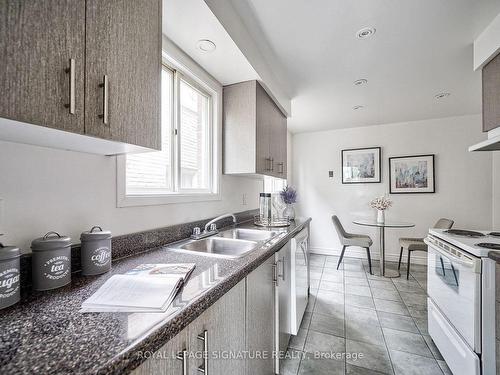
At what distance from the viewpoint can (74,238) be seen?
0.96m

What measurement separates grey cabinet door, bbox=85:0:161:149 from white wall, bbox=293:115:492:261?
405cm

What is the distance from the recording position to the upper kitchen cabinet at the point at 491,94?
1.64 metres

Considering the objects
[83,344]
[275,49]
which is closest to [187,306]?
[83,344]

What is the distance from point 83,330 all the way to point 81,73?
27.7 inches

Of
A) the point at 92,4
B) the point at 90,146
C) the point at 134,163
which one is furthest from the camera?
the point at 134,163

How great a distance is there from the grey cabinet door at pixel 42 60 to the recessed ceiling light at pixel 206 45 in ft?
3.01

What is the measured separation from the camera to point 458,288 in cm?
142

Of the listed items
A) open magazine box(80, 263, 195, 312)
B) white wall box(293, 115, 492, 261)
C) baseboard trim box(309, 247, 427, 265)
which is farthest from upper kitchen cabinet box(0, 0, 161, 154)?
baseboard trim box(309, 247, 427, 265)

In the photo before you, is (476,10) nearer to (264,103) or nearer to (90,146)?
(264,103)

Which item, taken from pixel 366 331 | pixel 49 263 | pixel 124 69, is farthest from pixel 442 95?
pixel 49 263

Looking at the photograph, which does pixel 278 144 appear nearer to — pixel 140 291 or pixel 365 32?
pixel 365 32

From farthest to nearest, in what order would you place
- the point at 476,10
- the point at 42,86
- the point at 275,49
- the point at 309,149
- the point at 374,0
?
the point at 309,149, the point at 275,49, the point at 476,10, the point at 374,0, the point at 42,86

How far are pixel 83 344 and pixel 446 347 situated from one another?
2.13 meters

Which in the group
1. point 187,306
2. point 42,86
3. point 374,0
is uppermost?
point 374,0
